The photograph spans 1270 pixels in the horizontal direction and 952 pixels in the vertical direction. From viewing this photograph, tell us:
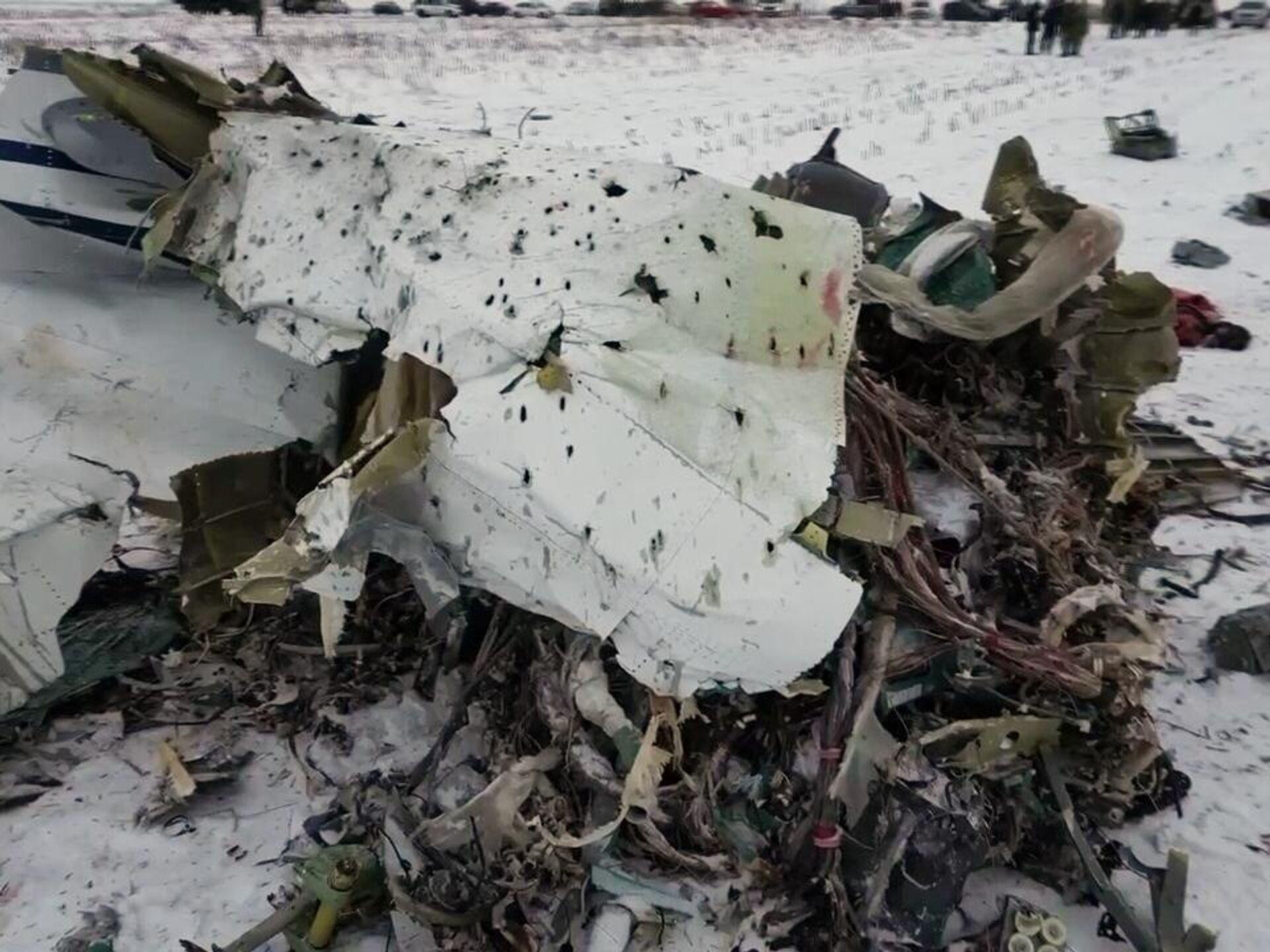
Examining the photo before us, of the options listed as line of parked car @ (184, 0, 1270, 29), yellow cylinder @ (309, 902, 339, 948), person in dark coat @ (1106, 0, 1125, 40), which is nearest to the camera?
yellow cylinder @ (309, 902, 339, 948)

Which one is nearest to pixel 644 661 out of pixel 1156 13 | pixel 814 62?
pixel 814 62

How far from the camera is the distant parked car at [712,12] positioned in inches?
1148

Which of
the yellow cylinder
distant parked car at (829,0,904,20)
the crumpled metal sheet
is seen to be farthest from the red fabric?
distant parked car at (829,0,904,20)

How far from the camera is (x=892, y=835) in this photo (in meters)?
2.80

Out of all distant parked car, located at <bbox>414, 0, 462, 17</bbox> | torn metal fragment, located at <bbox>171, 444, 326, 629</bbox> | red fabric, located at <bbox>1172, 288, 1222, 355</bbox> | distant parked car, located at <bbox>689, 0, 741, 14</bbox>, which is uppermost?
distant parked car, located at <bbox>414, 0, 462, 17</bbox>

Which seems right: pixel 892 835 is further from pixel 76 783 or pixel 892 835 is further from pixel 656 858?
pixel 76 783

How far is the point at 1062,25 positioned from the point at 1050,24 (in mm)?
449

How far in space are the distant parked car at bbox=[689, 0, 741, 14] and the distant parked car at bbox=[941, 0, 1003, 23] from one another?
7023mm

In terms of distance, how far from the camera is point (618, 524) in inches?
105

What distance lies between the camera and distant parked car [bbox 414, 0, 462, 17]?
28.5 m

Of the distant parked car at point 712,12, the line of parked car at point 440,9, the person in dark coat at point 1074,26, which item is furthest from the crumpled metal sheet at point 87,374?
the distant parked car at point 712,12

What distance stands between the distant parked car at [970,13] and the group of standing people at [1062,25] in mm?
9765

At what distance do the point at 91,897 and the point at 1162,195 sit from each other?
39.8ft

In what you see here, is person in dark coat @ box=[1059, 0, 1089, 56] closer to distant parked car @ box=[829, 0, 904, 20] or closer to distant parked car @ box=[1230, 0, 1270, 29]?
distant parked car @ box=[1230, 0, 1270, 29]
